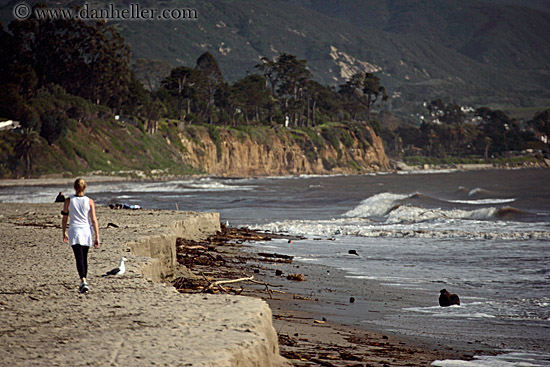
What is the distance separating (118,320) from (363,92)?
155 meters

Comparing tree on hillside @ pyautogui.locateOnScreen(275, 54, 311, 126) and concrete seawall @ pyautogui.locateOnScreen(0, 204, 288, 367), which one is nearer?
concrete seawall @ pyautogui.locateOnScreen(0, 204, 288, 367)

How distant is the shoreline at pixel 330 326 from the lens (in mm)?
6691

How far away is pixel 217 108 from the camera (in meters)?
126

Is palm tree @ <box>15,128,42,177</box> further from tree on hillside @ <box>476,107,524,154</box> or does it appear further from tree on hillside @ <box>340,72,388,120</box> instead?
tree on hillside @ <box>476,107,524,154</box>

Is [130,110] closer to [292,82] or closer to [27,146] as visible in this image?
[27,146]

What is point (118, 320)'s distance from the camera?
6.14m

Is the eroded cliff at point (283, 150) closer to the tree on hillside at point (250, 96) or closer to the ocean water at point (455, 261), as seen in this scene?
the tree on hillside at point (250, 96)

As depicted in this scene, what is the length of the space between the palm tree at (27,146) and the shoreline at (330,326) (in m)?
60.3

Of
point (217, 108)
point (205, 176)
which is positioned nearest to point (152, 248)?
point (205, 176)

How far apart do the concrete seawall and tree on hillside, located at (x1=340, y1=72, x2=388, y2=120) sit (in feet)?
472

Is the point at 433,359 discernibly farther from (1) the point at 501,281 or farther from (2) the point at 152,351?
(1) the point at 501,281

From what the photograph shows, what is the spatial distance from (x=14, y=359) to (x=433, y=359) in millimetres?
4163

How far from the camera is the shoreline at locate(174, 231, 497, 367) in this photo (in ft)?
22.0

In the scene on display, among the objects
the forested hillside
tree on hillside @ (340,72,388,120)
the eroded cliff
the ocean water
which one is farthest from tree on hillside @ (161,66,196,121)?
the ocean water
